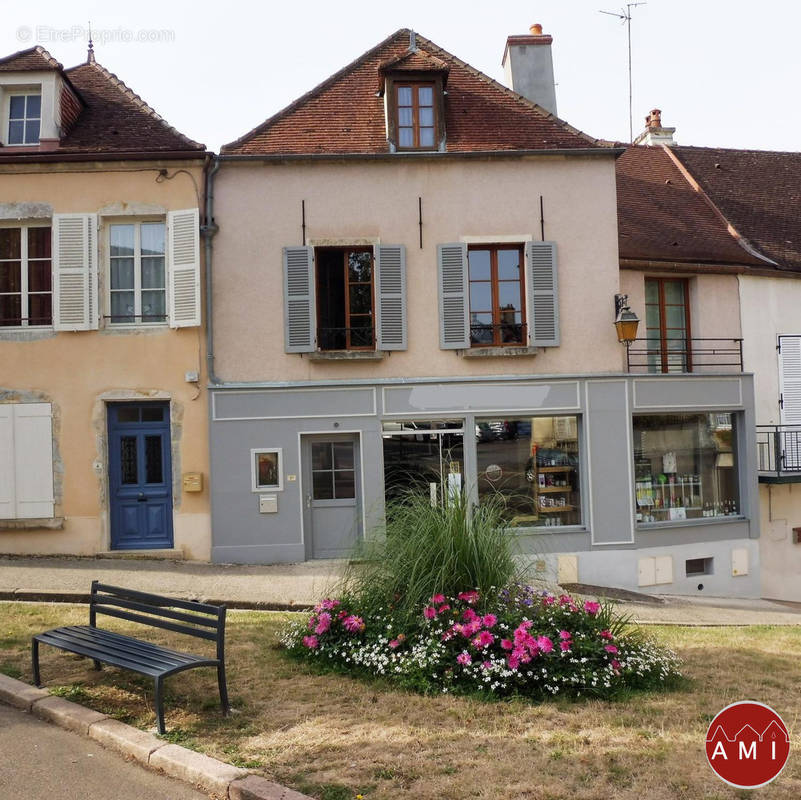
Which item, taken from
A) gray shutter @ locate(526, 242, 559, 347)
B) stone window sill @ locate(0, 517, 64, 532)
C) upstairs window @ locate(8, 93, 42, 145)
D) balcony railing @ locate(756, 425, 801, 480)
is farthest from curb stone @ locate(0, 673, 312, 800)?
balcony railing @ locate(756, 425, 801, 480)

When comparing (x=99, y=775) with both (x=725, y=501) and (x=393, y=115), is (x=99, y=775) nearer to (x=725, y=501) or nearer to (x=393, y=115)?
(x=393, y=115)

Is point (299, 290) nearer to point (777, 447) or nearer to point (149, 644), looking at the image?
point (149, 644)

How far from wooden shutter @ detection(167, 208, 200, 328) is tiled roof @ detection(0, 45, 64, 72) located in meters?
3.05

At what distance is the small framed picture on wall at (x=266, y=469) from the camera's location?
1249 centimetres

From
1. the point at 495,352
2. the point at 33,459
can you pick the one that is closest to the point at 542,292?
the point at 495,352

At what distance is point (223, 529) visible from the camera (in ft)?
40.7

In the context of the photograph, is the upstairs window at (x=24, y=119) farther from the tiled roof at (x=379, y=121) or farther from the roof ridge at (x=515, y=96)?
the roof ridge at (x=515, y=96)

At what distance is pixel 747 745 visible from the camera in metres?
3.96

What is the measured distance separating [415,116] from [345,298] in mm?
3107

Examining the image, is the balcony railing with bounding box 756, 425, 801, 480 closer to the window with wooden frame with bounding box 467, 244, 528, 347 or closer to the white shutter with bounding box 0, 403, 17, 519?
the window with wooden frame with bounding box 467, 244, 528, 347

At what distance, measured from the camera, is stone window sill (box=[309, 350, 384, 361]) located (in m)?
12.6

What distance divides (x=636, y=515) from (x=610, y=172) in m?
5.38

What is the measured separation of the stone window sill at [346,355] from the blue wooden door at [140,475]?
2.42m

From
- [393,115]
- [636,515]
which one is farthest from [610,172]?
[636,515]
